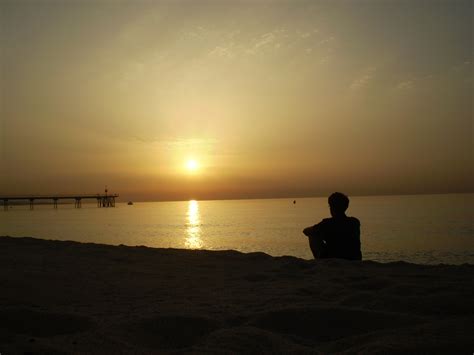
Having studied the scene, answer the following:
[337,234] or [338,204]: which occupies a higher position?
[338,204]

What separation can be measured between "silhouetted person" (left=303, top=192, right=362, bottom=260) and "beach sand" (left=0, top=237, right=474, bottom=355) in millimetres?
602

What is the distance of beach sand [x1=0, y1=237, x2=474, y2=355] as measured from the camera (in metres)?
2.38

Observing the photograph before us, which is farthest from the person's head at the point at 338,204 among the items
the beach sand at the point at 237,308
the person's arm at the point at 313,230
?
the beach sand at the point at 237,308

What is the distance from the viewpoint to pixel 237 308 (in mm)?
3387

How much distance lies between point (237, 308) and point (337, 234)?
3.61m

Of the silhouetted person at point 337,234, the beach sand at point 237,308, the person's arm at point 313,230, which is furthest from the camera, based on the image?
the person's arm at point 313,230

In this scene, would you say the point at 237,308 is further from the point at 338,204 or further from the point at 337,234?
the point at 337,234

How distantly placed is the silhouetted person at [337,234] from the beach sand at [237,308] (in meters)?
0.60

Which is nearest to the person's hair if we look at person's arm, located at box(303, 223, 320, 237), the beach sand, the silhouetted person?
the silhouetted person

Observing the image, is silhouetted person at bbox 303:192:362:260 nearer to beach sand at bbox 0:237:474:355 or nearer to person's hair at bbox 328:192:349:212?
person's hair at bbox 328:192:349:212

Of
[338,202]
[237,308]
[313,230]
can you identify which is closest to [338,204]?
[338,202]

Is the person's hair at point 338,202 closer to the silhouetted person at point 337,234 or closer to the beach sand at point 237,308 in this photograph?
the silhouetted person at point 337,234

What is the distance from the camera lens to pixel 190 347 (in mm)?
2416

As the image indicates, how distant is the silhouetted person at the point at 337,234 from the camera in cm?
631
